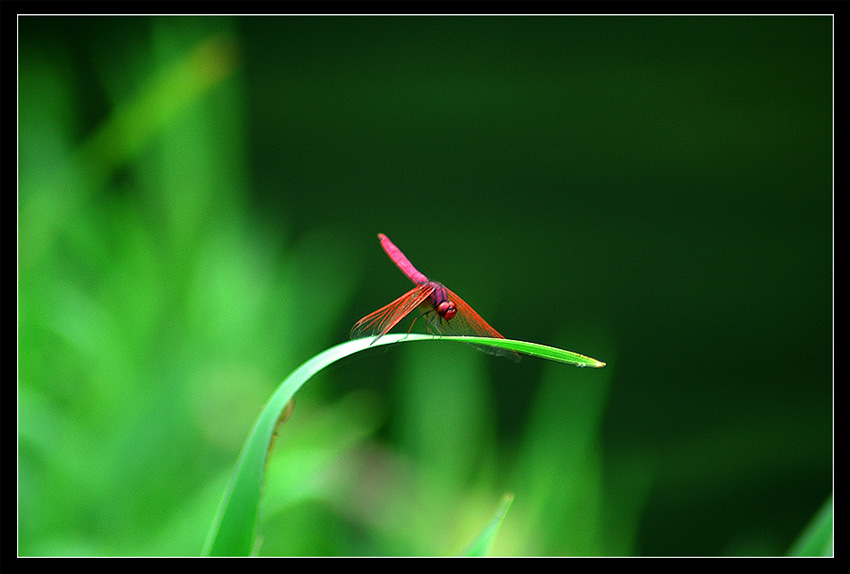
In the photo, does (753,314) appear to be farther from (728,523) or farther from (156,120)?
(156,120)

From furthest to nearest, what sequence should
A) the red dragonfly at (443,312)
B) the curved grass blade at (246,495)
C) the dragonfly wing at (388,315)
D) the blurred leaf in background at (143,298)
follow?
the blurred leaf in background at (143,298) → the red dragonfly at (443,312) → the dragonfly wing at (388,315) → the curved grass blade at (246,495)

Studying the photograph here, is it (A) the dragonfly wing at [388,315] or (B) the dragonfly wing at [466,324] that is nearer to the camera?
(A) the dragonfly wing at [388,315]

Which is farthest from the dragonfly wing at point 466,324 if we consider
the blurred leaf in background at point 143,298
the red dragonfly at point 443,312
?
the blurred leaf in background at point 143,298

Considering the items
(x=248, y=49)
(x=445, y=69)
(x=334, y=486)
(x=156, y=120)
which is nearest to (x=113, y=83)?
(x=156, y=120)

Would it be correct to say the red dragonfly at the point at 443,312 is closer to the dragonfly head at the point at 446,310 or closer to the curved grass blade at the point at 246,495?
the dragonfly head at the point at 446,310

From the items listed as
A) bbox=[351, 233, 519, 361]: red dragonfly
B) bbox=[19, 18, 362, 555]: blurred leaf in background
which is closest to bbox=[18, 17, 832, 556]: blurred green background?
bbox=[19, 18, 362, 555]: blurred leaf in background
